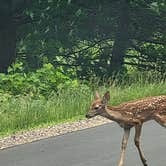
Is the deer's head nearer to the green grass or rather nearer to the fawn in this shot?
the fawn

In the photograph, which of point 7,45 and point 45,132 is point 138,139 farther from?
point 7,45

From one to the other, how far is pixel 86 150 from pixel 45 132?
1.63m

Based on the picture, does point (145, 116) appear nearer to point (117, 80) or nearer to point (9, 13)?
point (117, 80)

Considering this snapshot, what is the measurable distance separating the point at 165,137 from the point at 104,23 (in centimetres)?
983

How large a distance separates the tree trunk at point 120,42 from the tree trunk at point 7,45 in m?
3.21

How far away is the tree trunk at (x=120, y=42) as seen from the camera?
62.6 ft

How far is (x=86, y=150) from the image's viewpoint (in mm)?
9055

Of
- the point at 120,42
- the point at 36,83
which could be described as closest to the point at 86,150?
the point at 36,83

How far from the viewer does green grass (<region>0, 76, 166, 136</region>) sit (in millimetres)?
11365

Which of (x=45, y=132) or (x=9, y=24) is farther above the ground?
(x=9, y=24)

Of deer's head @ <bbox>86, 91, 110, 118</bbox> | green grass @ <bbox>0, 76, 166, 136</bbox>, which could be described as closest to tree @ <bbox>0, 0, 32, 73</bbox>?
green grass @ <bbox>0, 76, 166, 136</bbox>

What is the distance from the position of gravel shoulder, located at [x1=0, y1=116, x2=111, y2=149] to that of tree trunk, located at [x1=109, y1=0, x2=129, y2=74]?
7.65 meters

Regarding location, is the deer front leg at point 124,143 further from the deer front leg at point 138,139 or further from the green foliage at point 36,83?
the green foliage at point 36,83

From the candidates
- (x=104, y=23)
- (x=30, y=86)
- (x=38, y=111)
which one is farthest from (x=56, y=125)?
(x=104, y=23)
